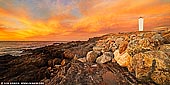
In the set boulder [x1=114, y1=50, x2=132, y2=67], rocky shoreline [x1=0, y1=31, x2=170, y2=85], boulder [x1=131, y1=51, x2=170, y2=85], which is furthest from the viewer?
boulder [x1=114, y1=50, x2=132, y2=67]

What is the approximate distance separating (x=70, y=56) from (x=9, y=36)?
4.82 meters

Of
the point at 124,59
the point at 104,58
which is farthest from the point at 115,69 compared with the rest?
the point at 104,58

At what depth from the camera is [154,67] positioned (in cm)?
363

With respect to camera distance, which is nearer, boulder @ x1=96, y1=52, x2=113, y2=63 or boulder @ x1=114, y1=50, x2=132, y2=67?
boulder @ x1=114, y1=50, x2=132, y2=67

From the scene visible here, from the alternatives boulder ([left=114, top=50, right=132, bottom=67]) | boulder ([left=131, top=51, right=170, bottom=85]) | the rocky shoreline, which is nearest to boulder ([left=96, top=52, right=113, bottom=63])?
the rocky shoreline

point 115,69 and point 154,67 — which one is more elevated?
point 154,67

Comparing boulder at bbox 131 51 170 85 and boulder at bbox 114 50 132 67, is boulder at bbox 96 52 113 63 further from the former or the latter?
boulder at bbox 131 51 170 85

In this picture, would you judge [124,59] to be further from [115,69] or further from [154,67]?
[154,67]

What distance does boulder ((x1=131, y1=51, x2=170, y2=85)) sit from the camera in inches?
136

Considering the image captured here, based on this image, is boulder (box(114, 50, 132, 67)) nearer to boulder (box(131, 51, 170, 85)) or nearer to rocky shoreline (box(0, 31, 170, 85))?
rocky shoreline (box(0, 31, 170, 85))

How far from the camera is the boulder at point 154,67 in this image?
3.46 meters

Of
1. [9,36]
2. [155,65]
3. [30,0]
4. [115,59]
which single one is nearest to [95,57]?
[115,59]

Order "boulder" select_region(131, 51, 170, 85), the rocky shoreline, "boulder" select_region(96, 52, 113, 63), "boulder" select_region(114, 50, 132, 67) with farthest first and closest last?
1. "boulder" select_region(96, 52, 113, 63)
2. "boulder" select_region(114, 50, 132, 67)
3. the rocky shoreline
4. "boulder" select_region(131, 51, 170, 85)

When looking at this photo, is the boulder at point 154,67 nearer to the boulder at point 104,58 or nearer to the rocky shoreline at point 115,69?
the rocky shoreline at point 115,69
